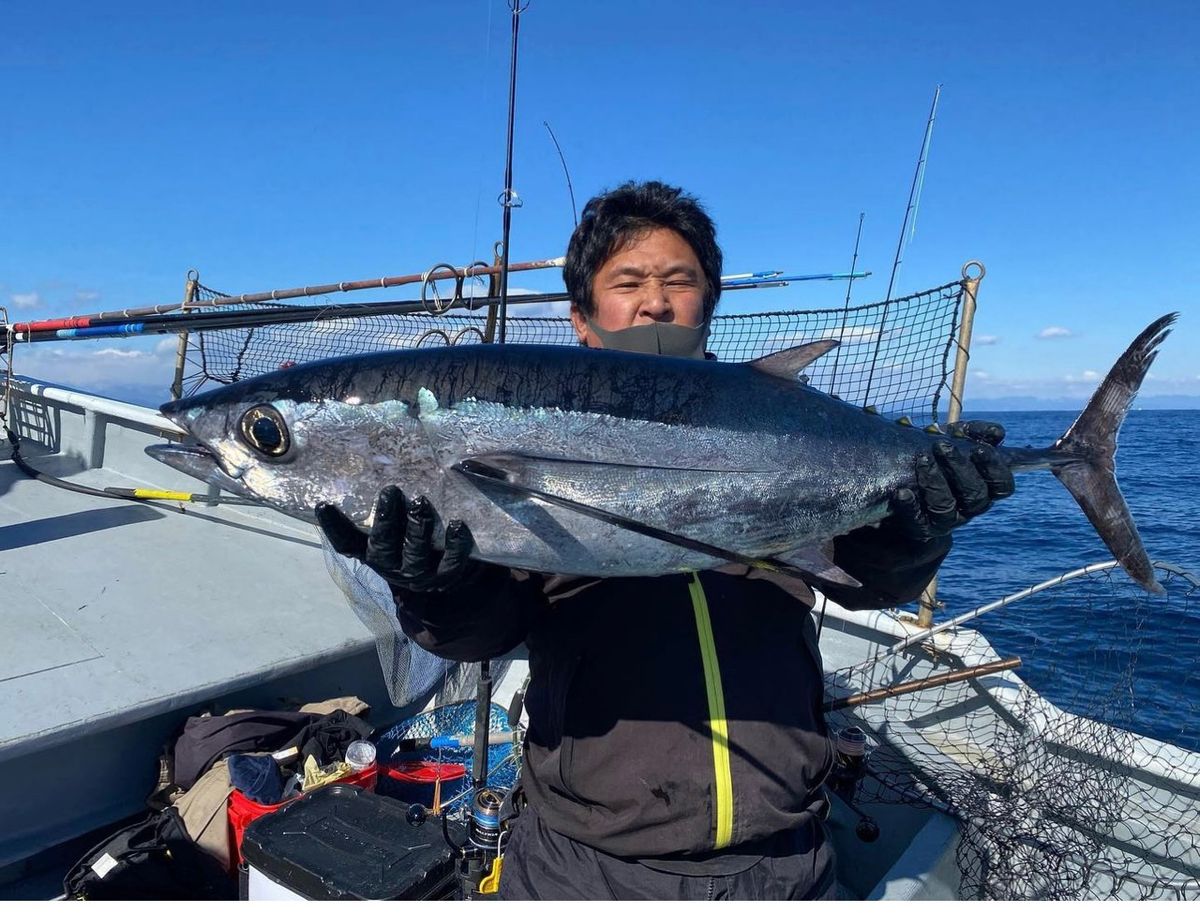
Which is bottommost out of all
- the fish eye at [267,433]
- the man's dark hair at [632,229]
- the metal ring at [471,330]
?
the fish eye at [267,433]

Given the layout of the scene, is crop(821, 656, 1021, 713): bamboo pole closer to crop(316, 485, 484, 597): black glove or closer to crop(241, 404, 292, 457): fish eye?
crop(316, 485, 484, 597): black glove

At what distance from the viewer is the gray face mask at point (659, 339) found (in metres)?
2.35

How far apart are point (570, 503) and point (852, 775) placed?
2.93 metres

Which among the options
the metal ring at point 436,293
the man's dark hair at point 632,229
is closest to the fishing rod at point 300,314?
the metal ring at point 436,293

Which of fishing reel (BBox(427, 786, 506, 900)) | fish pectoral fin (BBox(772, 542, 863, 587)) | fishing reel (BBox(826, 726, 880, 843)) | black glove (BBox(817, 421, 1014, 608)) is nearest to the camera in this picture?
fish pectoral fin (BBox(772, 542, 863, 587))

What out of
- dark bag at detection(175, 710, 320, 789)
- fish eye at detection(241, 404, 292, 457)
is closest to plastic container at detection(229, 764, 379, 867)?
dark bag at detection(175, 710, 320, 789)

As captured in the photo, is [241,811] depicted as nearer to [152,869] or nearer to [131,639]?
[152,869]

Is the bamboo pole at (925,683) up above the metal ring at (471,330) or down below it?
below

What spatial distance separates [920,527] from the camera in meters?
2.15

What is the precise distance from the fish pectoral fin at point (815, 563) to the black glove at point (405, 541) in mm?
930

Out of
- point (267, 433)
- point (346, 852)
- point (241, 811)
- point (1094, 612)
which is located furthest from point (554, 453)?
point (1094, 612)

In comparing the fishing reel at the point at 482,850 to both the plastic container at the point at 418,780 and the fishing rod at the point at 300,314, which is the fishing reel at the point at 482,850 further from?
the fishing rod at the point at 300,314

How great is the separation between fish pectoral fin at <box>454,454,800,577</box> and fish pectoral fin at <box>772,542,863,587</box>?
0.54 feet

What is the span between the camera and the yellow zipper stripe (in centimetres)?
195
